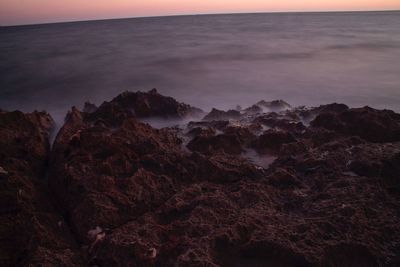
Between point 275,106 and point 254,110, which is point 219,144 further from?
point 275,106

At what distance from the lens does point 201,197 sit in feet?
9.23

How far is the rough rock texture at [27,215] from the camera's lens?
223cm

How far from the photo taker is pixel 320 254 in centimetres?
225

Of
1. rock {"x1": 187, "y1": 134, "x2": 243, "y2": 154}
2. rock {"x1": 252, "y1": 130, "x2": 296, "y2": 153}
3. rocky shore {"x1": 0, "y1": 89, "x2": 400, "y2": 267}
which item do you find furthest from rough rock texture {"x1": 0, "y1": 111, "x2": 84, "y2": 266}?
rock {"x1": 252, "y1": 130, "x2": 296, "y2": 153}

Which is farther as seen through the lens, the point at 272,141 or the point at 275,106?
the point at 275,106

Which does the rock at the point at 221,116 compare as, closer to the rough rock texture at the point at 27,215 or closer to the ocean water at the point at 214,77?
the ocean water at the point at 214,77

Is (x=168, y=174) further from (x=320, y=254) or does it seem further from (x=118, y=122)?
(x=118, y=122)

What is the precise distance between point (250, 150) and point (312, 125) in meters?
1.21

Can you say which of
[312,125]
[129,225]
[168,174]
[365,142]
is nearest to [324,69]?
[312,125]

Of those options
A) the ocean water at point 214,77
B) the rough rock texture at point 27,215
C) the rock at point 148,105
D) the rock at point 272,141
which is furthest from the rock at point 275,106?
the rough rock texture at point 27,215

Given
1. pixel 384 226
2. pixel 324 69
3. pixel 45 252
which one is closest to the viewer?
pixel 45 252

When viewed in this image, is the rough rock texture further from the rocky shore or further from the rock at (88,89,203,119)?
the rock at (88,89,203,119)

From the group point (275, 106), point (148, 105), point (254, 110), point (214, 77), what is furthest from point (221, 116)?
point (214, 77)

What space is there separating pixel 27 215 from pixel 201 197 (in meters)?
1.37
